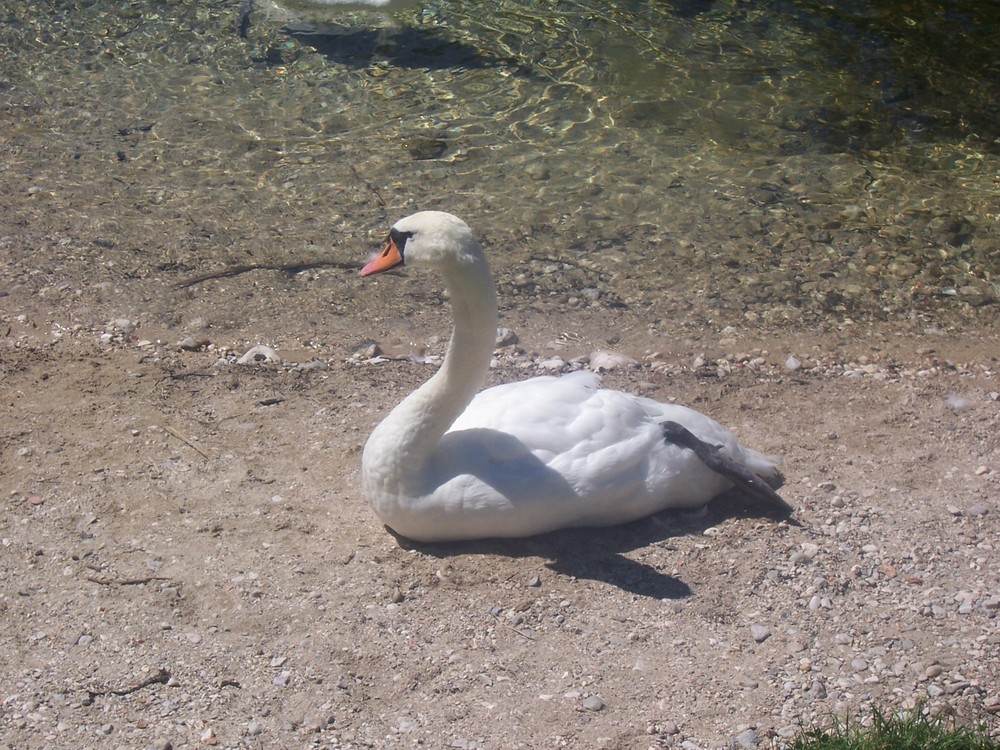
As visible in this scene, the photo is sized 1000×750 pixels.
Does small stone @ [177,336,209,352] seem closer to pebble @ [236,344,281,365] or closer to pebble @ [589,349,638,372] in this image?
pebble @ [236,344,281,365]

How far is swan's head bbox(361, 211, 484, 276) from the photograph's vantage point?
3857mm

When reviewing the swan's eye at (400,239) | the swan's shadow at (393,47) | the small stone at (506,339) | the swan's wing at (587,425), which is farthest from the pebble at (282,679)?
the swan's shadow at (393,47)

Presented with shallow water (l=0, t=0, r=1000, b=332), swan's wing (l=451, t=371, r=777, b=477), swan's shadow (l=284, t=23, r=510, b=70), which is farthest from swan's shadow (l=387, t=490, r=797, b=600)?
swan's shadow (l=284, t=23, r=510, b=70)

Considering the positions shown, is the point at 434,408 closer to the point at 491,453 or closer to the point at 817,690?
the point at 491,453

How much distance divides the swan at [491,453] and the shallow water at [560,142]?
7.07ft

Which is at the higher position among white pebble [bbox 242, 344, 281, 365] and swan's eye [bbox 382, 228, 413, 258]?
swan's eye [bbox 382, 228, 413, 258]

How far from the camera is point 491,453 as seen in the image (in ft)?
13.6

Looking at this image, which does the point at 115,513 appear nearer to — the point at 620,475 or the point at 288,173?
the point at 620,475

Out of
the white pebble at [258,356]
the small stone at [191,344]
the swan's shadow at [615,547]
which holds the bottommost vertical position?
the small stone at [191,344]

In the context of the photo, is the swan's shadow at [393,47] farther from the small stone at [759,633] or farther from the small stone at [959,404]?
the small stone at [759,633]

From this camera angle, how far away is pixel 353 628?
153 inches

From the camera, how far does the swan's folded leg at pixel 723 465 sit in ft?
14.3

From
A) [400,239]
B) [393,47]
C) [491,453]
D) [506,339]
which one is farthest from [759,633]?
[393,47]

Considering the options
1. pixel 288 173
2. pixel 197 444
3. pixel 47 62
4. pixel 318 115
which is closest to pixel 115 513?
pixel 197 444
